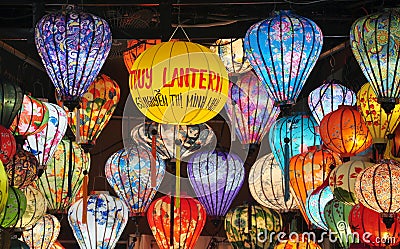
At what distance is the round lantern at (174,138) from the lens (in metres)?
6.19

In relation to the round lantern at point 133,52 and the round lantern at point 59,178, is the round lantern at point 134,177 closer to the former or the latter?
the round lantern at point 59,178

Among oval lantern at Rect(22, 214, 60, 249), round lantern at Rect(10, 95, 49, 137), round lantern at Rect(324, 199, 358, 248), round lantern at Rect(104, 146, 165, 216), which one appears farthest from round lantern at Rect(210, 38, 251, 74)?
oval lantern at Rect(22, 214, 60, 249)

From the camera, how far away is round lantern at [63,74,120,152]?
5961 mm

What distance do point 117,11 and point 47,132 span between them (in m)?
0.93

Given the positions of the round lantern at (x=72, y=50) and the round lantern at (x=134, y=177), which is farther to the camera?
the round lantern at (x=134, y=177)

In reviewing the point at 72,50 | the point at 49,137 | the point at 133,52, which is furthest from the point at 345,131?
the point at 49,137

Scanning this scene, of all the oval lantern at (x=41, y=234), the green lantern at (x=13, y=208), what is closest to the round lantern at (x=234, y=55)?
the green lantern at (x=13, y=208)

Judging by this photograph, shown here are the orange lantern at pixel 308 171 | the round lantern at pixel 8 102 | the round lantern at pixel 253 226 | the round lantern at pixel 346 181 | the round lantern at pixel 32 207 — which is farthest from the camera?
the round lantern at pixel 253 226

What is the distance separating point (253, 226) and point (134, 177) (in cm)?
71

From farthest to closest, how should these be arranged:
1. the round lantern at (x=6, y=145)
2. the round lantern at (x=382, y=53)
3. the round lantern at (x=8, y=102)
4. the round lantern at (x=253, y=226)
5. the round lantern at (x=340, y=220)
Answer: the round lantern at (x=253, y=226)
the round lantern at (x=340, y=220)
the round lantern at (x=8, y=102)
the round lantern at (x=6, y=145)
the round lantern at (x=382, y=53)

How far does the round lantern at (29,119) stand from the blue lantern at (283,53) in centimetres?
123

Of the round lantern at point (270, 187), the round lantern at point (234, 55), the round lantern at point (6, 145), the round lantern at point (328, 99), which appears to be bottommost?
the round lantern at point (270, 187)

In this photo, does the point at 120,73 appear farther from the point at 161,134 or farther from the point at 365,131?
the point at 365,131

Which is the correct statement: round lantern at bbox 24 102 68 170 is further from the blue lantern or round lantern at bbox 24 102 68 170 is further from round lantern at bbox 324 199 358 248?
round lantern at bbox 324 199 358 248
